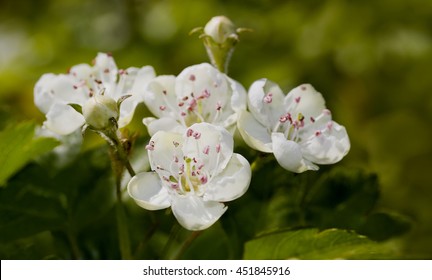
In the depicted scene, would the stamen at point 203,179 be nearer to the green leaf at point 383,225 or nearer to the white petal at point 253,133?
the white petal at point 253,133

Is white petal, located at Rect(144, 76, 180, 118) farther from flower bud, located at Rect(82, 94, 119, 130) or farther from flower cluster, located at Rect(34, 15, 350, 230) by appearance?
flower bud, located at Rect(82, 94, 119, 130)

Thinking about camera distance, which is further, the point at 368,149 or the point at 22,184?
the point at 368,149

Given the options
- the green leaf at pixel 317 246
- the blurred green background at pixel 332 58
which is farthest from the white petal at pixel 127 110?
the blurred green background at pixel 332 58

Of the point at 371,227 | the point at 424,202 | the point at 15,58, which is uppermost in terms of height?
the point at 371,227

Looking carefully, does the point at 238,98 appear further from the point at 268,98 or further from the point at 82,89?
the point at 82,89

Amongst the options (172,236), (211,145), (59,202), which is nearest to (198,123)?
(211,145)

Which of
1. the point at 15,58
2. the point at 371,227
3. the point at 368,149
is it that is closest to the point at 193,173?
the point at 371,227

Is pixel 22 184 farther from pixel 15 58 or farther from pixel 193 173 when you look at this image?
pixel 15 58
